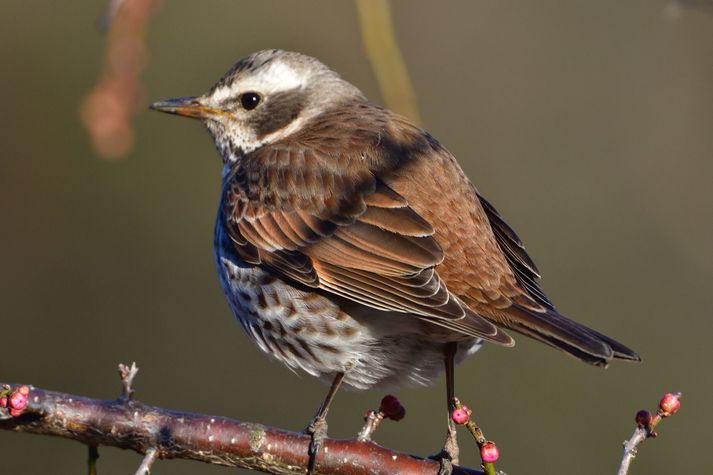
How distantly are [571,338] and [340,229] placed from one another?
1.40m

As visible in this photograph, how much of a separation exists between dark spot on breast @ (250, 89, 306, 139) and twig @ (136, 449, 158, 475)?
230 centimetres

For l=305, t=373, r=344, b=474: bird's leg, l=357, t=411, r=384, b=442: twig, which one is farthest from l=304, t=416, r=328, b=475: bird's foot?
l=357, t=411, r=384, b=442: twig

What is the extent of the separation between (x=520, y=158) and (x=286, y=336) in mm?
5955

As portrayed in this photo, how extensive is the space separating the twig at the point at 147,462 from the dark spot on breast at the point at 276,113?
2303 millimetres

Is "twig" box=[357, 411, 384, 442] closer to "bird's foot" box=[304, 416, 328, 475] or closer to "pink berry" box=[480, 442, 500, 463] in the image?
"bird's foot" box=[304, 416, 328, 475]

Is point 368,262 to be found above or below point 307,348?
above

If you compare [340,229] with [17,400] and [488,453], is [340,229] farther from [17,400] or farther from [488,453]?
[488,453]

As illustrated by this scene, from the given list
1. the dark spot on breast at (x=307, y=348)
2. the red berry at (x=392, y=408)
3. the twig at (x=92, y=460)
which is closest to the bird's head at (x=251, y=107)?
the dark spot on breast at (x=307, y=348)

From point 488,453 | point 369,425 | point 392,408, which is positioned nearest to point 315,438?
point 369,425

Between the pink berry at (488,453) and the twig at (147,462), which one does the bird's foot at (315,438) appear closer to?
the twig at (147,462)

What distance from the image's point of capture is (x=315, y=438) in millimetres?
5348

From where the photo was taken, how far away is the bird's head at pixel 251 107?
22.2 ft

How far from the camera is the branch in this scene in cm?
524

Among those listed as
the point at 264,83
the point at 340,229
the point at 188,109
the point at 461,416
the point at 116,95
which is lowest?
the point at 461,416
